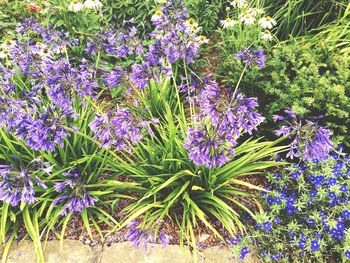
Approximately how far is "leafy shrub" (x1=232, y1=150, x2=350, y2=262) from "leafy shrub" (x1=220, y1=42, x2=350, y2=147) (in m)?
0.50

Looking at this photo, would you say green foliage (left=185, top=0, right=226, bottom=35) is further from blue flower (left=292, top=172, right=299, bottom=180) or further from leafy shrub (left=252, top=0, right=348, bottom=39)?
blue flower (left=292, top=172, right=299, bottom=180)

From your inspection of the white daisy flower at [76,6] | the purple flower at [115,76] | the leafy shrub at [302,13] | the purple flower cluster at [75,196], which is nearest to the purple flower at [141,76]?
the purple flower at [115,76]

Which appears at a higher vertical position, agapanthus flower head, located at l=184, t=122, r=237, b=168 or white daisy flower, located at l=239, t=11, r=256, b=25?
white daisy flower, located at l=239, t=11, r=256, b=25

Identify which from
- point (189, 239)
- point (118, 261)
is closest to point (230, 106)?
point (189, 239)

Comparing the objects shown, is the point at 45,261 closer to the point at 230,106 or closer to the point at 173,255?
the point at 173,255

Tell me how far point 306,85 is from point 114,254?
2.22 m

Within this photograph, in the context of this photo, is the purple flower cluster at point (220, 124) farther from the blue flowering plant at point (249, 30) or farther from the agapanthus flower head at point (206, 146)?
the blue flowering plant at point (249, 30)

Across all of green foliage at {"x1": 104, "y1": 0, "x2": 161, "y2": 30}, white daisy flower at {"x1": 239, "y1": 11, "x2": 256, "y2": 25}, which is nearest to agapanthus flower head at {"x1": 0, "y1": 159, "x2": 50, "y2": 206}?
green foliage at {"x1": 104, "y1": 0, "x2": 161, "y2": 30}

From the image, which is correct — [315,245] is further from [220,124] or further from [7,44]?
[7,44]

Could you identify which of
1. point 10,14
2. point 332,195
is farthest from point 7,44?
point 332,195

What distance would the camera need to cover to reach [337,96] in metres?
3.21

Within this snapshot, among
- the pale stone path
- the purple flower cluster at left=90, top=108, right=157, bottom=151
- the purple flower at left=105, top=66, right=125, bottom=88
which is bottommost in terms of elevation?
the pale stone path

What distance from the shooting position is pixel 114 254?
9.32 ft

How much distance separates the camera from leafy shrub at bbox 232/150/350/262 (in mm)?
2664
